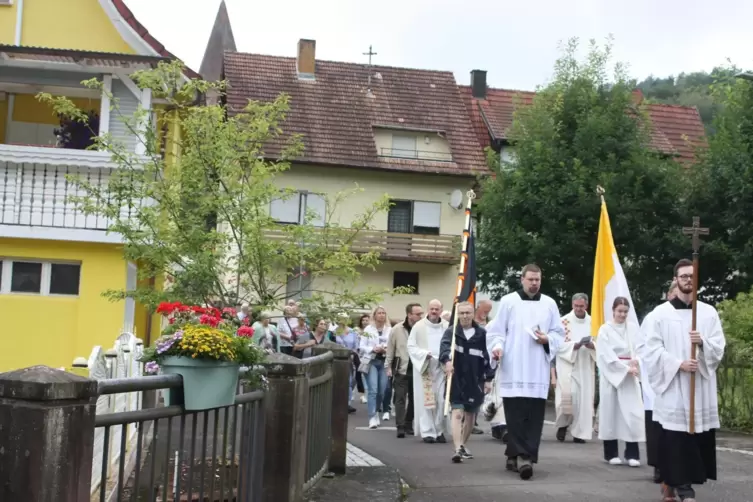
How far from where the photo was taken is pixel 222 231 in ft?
36.4

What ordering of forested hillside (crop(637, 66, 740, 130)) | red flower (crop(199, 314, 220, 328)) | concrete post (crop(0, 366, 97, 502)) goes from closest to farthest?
concrete post (crop(0, 366, 97, 502)) < red flower (crop(199, 314, 220, 328)) < forested hillside (crop(637, 66, 740, 130))

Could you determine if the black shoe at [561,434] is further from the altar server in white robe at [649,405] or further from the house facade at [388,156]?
the house facade at [388,156]

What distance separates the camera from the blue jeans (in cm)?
1769

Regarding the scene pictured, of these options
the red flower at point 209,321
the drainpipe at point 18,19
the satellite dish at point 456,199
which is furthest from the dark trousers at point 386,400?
the satellite dish at point 456,199

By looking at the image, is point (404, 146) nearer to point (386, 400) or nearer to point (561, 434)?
point (386, 400)

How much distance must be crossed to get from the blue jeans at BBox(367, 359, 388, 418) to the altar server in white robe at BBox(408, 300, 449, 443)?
2.13 metres

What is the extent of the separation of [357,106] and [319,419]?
3723 cm

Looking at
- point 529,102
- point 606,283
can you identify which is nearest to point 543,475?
point 606,283

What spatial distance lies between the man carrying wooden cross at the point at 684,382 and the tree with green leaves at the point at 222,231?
2.81 meters

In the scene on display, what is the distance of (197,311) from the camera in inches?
275

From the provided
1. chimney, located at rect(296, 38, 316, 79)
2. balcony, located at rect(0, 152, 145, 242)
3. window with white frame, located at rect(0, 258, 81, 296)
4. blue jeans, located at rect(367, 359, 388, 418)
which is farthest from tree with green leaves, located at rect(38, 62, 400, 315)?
chimney, located at rect(296, 38, 316, 79)

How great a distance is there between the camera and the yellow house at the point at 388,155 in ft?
142

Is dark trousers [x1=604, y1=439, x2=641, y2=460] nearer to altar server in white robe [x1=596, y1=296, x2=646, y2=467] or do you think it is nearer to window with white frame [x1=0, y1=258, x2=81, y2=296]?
altar server in white robe [x1=596, y1=296, x2=646, y2=467]

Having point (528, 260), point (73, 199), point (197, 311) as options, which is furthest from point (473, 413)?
point (528, 260)
